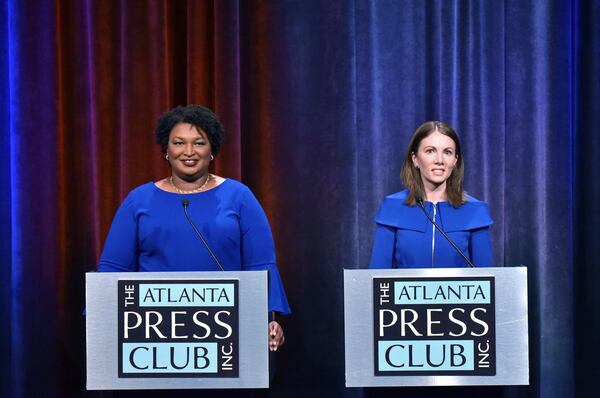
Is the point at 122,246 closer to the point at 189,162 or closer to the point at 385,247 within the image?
the point at 189,162

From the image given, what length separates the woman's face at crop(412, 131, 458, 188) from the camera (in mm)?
2613

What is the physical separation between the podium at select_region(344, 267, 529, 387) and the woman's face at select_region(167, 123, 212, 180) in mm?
789

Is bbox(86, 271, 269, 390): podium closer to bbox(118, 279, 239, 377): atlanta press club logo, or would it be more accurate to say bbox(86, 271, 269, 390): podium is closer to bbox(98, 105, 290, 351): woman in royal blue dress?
bbox(118, 279, 239, 377): atlanta press club logo

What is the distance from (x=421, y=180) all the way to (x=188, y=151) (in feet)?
2.62

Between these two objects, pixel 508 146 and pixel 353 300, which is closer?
pixel 353 300

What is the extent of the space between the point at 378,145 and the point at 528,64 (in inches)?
29.2

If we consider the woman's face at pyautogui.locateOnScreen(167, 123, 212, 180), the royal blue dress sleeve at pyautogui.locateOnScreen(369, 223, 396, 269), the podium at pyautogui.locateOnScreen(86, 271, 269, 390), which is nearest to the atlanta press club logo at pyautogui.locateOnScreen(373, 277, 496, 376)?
the podium at pyautogui.locateOnScreen(86, 271, 269, 390)

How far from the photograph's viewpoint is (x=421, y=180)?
271 cm

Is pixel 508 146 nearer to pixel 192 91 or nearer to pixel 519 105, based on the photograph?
pixel 519 105

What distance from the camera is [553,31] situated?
346cm

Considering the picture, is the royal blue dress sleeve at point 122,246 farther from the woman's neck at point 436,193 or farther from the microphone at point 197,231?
the woman's neck at point 436,193

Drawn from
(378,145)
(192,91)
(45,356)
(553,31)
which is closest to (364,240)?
(378,145)

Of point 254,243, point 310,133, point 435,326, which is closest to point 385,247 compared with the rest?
point 254,243

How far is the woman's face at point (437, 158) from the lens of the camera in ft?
8.57
